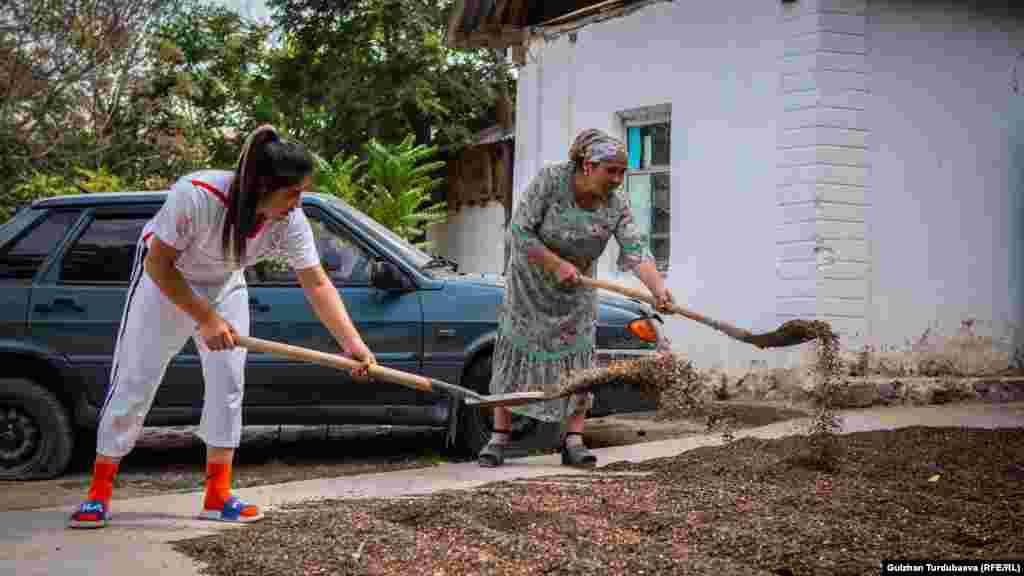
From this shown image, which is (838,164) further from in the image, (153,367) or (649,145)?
(153,367)

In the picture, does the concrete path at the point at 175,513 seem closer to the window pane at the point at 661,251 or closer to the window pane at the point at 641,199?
the window pane at the point at 661,251

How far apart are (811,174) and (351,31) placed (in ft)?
64.4

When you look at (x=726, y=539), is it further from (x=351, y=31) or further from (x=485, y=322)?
(x=351, y=31)

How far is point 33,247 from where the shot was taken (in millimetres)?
7461

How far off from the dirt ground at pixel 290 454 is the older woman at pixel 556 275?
3.57 ft

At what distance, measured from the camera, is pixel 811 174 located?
10414mm

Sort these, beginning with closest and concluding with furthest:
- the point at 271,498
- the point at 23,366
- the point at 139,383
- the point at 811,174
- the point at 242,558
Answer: the point at 242,558 → the point at 139,383 → the point at 271,498 → the point at 23,366 → the point at 811,174

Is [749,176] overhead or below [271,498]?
overhead

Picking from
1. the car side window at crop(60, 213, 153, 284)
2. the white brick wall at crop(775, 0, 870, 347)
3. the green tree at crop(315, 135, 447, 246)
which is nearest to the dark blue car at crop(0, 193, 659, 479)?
the car side window at crop(60, 213, 153, 284)

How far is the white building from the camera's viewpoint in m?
10.5

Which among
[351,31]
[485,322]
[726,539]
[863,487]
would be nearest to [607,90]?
[485,322]

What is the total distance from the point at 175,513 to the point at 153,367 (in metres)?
0.89

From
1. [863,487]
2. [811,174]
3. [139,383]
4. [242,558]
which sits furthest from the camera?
[811,174]

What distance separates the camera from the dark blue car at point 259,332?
721cm
